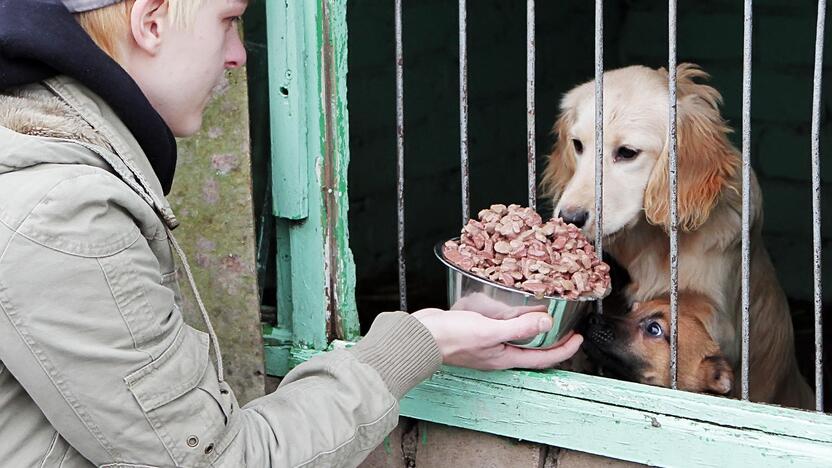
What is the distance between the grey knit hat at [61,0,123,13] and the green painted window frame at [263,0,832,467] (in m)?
0.79

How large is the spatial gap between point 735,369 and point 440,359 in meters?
1.54

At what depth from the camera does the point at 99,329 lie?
148 cm

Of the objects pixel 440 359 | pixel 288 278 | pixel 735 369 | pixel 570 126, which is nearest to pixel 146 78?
pixel 440 359

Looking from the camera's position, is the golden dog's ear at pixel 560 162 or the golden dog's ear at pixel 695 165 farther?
the golden dog's ear at pixel 560 162

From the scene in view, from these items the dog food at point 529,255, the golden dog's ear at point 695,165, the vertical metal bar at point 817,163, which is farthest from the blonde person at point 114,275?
the golden dog's ear at point 695,165

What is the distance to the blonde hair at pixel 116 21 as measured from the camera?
63.4 inches

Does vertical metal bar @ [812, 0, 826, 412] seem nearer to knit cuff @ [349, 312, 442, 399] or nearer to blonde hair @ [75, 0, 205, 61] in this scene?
knit cuff @ [349, 312, 442, 399]

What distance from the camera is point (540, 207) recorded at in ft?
13.1

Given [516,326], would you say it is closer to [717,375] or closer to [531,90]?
[531,90]

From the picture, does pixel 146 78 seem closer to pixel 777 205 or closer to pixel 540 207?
pixel 540 207

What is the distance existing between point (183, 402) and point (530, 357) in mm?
809

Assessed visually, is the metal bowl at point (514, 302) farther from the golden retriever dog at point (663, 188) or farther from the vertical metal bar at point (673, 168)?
the golden retriever dog at point (663, 188)

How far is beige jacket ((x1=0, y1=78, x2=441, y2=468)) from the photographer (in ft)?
4.76

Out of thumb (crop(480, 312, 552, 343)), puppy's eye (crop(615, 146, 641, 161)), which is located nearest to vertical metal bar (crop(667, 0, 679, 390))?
thumb (crop(480, 312, 552, 343))
